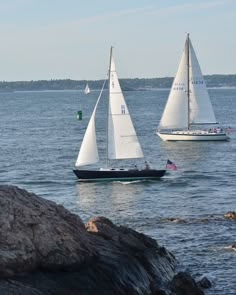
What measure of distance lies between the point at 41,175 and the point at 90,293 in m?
41.1

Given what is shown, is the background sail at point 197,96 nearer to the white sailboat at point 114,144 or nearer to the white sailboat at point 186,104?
the white sailboat at point 186,104

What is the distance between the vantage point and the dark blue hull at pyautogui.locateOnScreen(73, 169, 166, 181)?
6338cm

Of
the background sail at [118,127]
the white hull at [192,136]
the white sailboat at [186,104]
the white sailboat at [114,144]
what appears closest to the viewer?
the white sailboat at [114,144]

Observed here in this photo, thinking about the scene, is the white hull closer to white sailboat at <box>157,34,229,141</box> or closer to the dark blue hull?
white sailboat at <box>157,34,229,141</box>

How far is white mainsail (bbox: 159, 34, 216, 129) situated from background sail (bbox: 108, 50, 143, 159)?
1328 inches

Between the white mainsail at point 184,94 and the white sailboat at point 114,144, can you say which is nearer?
the white sailboat at point 114,144

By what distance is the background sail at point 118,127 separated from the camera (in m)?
64.3

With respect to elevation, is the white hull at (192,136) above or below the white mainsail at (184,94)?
below

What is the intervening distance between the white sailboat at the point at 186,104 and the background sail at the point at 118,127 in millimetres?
32900

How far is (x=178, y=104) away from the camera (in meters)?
99.1

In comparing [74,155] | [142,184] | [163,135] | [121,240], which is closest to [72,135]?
[163,135]

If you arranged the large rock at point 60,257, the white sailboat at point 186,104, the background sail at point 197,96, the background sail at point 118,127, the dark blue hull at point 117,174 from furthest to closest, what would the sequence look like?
1. the background sail at point 197,96
2. the white sailboat at point 186,104
3. the background sail at point 118,127
4. the dark blue hull at point 117,174
5. the large rock at point 60,257

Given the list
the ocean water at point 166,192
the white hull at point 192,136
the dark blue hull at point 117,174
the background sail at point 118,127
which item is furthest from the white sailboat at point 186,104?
the dark blue hull at point 117,174

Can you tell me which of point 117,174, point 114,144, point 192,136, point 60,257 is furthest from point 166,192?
point 192,136
